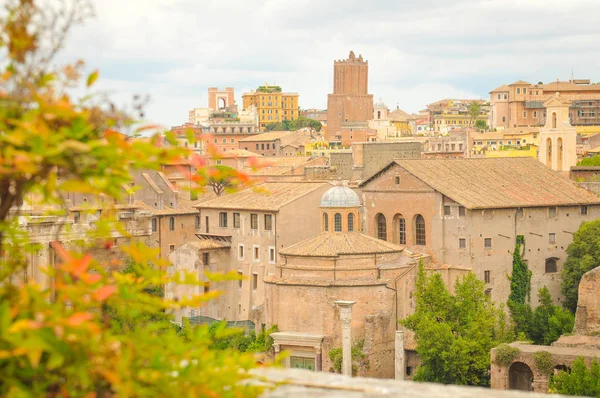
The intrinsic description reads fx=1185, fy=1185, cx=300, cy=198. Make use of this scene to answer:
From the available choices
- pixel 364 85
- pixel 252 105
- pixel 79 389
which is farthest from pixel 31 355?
pixel 252 105

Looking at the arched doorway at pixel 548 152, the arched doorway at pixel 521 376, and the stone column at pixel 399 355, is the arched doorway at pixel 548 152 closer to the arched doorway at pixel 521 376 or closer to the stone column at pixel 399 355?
the arched doorway at pixel 521 376

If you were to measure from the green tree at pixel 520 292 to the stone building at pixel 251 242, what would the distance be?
25.0 ft

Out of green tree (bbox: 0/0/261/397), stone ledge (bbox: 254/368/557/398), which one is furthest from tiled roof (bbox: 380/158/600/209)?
green tree (bbox: 0/0/261/397)

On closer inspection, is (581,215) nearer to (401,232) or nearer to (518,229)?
(518,229)

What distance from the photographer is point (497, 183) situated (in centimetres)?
4694

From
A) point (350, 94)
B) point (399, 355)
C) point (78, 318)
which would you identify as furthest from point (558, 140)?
point (350, 94)

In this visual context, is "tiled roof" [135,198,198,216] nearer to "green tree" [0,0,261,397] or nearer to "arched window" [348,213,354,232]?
"arched window" [348,213,354,232]

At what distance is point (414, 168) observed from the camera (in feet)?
150

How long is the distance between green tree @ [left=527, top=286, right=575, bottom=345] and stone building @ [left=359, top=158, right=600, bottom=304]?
85cm

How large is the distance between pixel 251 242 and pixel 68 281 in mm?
39366

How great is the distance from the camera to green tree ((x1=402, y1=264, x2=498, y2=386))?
34969 millimetres

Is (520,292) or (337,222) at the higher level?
(337,222)

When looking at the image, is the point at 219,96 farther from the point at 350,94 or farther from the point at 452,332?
the point at 452,332

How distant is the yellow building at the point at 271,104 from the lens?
170750 millimetres
